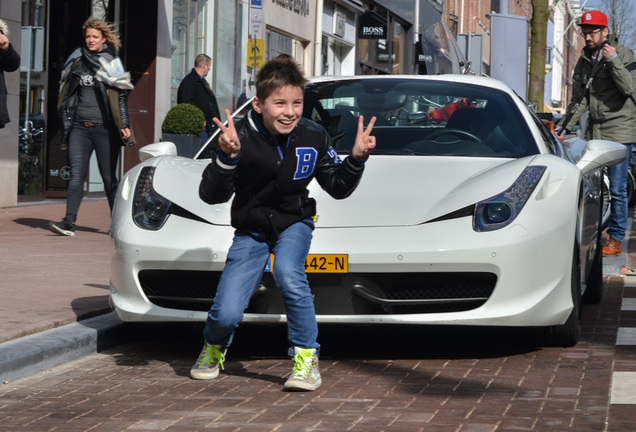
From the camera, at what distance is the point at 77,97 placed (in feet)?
34.8

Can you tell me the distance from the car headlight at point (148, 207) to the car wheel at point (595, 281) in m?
2.88

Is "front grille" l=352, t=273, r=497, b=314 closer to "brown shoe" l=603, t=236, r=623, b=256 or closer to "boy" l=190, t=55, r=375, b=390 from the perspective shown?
"boy" l=190, t=55, r=375, b=390

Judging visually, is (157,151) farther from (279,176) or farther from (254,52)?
(254,52)

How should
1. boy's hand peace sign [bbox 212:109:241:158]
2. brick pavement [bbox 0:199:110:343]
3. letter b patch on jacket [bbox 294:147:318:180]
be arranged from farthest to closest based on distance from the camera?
brick pavement [bbox 0:199:110:343]
letter b patch on jacket [bbox 294:147:318:180]
boy's hand peace sign [bbox 212:109:241:158]

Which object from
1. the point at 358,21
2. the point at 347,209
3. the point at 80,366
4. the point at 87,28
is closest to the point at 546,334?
the point at 347,209

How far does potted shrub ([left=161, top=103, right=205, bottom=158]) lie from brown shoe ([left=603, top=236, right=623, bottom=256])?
8.34m

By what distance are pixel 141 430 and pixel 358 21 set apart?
3030 cm

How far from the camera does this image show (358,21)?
110ft

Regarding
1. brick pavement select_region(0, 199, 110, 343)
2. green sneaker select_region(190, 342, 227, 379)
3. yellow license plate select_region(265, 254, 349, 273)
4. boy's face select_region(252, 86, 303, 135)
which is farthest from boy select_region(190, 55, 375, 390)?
brick pavement select_region(0, 199, 110, 343)

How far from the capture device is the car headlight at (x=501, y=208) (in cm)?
516

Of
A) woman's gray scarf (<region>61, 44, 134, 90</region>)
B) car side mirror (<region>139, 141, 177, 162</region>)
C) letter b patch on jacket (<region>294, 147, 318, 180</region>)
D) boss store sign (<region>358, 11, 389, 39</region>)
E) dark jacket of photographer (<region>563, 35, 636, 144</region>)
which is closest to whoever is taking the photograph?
letter b patch on jacket (<region>294, 147, 318, 180</region>)

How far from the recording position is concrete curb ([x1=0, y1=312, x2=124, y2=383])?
16.5ft

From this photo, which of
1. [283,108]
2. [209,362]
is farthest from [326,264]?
[283,108]

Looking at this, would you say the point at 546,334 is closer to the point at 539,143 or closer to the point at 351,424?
the point at 539,143
